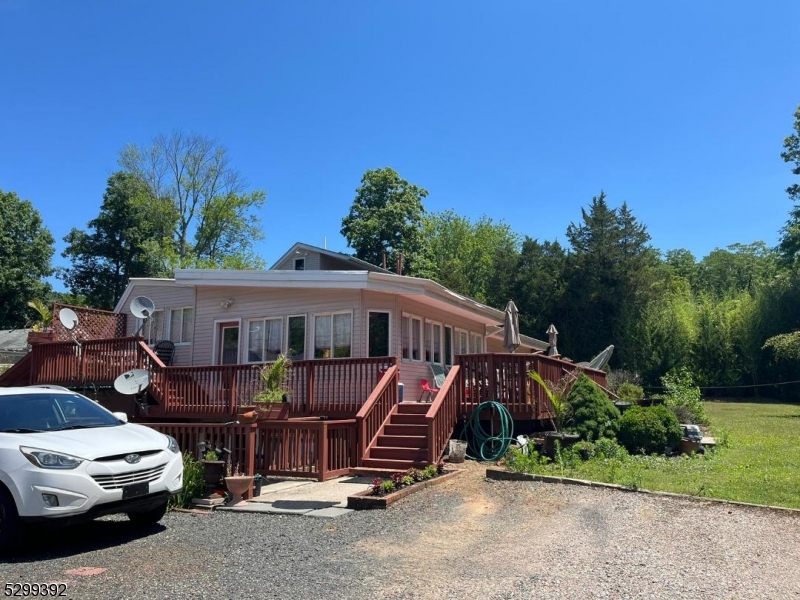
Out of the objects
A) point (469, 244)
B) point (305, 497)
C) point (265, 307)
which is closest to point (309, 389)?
point (265, 307)

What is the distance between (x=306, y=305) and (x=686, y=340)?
87.0 feet

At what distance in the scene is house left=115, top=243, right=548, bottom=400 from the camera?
14312 millimetres

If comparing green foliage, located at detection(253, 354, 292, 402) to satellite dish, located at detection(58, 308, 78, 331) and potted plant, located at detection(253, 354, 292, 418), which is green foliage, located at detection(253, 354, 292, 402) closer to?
potted plant, located at detection(253, 354, 292, 418)

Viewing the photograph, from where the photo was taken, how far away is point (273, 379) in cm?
1154

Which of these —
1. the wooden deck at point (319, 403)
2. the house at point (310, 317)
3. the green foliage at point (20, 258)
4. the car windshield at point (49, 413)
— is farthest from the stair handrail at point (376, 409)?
the green foliage at point (20, 258)

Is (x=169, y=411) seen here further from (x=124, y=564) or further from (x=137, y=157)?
(x=137, y=157)

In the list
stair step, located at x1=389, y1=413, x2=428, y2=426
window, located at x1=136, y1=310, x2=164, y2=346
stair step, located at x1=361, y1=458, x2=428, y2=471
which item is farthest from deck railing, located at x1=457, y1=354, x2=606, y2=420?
window, located at x1=136, y1=310, x2=164, y2=346

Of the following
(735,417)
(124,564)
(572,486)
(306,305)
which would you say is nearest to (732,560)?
(572,486)

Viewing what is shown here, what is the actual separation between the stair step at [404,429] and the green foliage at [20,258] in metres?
38.3

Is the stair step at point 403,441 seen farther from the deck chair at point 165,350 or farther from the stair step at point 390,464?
the deck chair at point 165,350

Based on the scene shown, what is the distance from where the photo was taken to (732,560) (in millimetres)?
5371

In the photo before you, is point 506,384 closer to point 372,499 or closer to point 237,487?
point 372,499

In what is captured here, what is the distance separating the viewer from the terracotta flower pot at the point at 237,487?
830 cm

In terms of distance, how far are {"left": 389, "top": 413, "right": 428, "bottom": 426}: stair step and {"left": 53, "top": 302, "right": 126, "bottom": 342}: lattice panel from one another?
9954 millimetres
